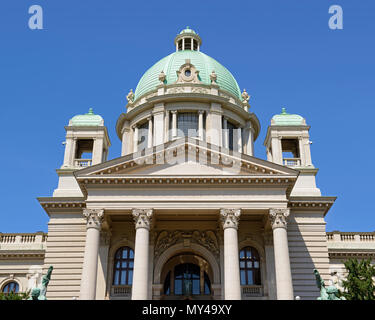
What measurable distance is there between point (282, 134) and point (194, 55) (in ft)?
54.7

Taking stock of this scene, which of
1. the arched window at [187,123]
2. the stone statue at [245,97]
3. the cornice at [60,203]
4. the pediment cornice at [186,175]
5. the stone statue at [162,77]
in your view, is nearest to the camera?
the pediment cornice at [186,175]

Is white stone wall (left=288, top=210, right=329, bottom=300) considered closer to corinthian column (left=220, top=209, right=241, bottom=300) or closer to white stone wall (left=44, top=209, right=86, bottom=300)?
corinthian column (left=220, top=209, right=241, bottom=300)

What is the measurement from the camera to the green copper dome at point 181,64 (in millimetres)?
49375

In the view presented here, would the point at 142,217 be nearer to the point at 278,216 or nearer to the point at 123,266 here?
the point at 123,266

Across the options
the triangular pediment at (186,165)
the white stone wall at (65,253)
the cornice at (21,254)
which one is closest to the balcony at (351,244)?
the triangular pediment at (186,165)

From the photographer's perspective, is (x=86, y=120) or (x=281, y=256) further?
(x=86, y=120)

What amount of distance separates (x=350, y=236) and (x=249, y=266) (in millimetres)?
11365

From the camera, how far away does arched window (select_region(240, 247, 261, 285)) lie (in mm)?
32438

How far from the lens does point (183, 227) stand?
3362 cm

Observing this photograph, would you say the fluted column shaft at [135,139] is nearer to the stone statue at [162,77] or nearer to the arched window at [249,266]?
the stone statue at [162,77]

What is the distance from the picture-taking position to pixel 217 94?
153 ft

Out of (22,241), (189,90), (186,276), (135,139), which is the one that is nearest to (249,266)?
(186,276)

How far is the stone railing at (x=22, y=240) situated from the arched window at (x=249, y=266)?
16919 millimetres

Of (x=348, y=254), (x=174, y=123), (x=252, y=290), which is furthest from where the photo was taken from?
(x=174, y=123)
